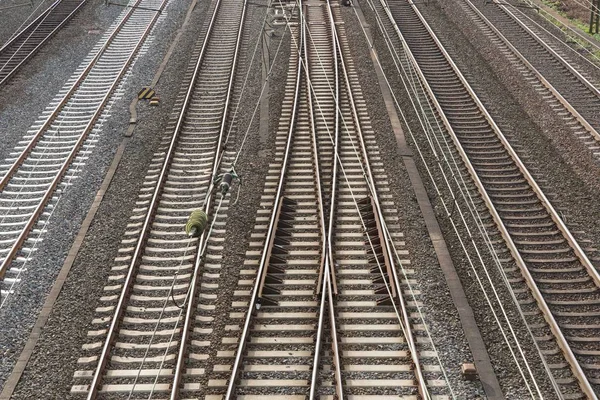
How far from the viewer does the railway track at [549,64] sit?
14.6 m

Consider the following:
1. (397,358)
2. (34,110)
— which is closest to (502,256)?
(397,358)

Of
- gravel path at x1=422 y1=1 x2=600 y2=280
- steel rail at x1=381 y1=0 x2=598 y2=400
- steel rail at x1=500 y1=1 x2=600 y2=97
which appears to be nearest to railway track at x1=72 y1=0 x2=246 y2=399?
steel rail at x1=381 y1=0 x2=598 y2=400

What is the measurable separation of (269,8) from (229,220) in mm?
14820

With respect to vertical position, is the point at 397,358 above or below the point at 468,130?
below

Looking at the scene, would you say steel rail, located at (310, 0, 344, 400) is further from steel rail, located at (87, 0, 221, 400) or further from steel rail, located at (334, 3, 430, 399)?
steel rail, located at (87, 0, 221, 400)

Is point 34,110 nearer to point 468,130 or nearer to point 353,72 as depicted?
point 353,72

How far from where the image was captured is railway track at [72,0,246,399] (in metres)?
8.31

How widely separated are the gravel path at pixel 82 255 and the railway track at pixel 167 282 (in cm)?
31

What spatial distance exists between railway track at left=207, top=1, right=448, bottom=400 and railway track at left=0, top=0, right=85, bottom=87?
1073 centimetres

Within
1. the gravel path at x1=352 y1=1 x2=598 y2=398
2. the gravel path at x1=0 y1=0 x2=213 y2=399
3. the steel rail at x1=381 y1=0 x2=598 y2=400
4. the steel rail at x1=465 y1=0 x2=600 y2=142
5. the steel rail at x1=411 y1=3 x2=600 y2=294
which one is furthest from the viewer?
the steel rail at x1=465 y1=0 x2=600 y2=142

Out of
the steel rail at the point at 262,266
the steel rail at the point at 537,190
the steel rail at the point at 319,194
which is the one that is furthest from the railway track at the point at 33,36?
the steel rail at the point at 537,190

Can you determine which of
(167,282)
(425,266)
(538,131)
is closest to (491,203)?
(425,266)

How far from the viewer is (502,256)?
413 inches

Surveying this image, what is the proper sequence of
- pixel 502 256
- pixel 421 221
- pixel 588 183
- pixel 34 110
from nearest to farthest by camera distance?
pixel 502 256 → pixel 421 221 → pixel 588 183 → pixel 34 110
